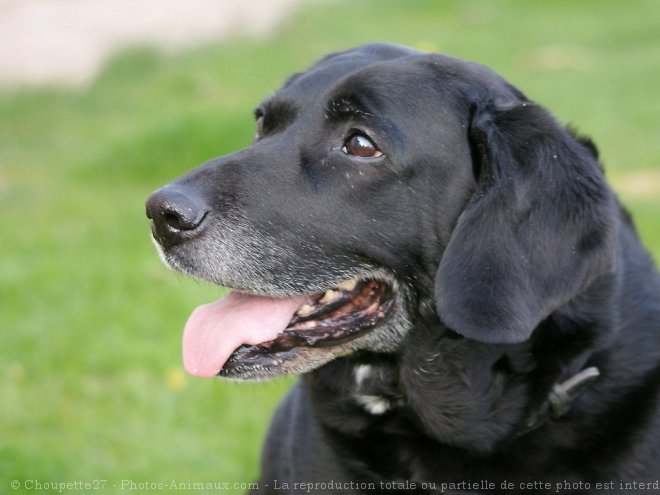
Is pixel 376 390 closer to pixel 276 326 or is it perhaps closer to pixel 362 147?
pixel 276 326

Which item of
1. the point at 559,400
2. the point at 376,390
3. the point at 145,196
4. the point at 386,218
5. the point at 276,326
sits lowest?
the point at 145,196

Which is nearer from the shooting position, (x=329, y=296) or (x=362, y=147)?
(x=362, y=147)

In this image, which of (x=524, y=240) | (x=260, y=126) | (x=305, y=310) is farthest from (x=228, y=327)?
(x=524, y=240)

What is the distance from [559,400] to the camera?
3088 millimetres

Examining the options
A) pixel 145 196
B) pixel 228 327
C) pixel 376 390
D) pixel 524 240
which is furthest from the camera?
pixel 145 196

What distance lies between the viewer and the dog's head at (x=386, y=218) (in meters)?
2.94

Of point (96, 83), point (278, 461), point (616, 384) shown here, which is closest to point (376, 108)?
point (616, 384)

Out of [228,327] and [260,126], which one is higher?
[260,126]

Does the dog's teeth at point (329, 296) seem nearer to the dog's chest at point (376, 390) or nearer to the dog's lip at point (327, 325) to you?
the dog's lip at point (327, 325)

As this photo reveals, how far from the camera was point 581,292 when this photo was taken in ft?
10.0

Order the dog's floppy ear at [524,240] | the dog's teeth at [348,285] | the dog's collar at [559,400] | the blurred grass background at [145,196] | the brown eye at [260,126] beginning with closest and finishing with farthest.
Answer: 1. the dog's floppy ear at [524,240]
2. the dog's collar at [559,400]
3. the dog's teeth at [348,285]
4. the brown eye at [260,126]
5. the blurred grass background at [145,196]

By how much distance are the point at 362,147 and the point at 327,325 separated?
1.92ft

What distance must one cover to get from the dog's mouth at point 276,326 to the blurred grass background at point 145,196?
410 millimetres

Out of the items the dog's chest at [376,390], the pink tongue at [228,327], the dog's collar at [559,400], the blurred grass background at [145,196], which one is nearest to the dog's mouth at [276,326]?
the pink tongue at [228,327]
